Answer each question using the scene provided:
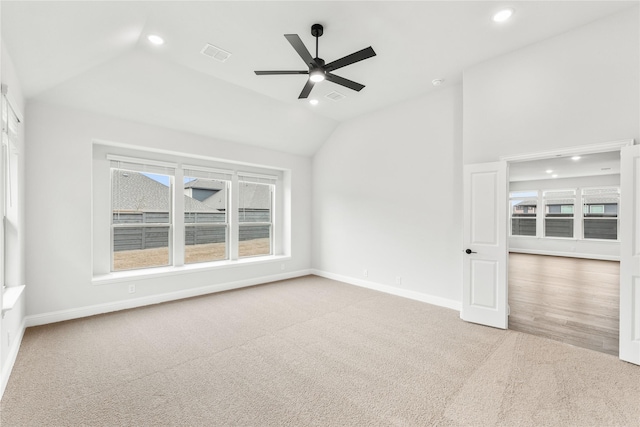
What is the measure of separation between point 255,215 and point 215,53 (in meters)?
3.45

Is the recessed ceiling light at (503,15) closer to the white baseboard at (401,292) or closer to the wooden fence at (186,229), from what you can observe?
the white baseboard at (401,292)

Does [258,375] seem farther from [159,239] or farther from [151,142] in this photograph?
[151,142]

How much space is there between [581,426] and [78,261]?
5.47 meters

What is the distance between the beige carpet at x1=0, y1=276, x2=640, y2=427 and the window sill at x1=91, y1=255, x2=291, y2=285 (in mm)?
546

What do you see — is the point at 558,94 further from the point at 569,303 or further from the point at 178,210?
the point at 178,210

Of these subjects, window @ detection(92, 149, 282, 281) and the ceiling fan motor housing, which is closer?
the ceiling fan motor housing

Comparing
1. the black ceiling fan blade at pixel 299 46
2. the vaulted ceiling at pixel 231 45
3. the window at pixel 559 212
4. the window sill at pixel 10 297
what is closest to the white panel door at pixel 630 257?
the vaulted ceiling at pixel 231 45

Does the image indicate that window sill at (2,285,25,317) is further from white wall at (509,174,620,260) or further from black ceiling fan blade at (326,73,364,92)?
white wall at (509,174,620,260)

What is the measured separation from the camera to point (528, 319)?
12.5ft

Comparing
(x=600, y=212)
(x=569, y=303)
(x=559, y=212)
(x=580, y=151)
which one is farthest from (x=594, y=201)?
(x=580, y=151)

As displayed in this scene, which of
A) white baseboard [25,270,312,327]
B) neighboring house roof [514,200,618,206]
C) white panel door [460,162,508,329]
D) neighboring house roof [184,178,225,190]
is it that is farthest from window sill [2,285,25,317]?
neighboring house roof [514,200,618,206]

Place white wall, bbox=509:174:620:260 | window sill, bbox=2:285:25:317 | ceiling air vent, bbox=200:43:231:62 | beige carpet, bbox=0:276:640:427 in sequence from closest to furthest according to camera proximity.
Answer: beige carpet, bbox=0:276:640:427
window sill, bbox=2:285:25:317
ceiling air vent, bbox=200:43:231:62
white wall, bbox=509:174:620:260

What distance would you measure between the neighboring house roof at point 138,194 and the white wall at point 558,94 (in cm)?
501

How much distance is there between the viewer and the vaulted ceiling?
2611 mm
